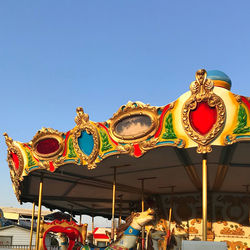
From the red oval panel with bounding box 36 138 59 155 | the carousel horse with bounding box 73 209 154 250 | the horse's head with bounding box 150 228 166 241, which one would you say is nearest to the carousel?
the red oval panel with bounding box 36 138 59 155

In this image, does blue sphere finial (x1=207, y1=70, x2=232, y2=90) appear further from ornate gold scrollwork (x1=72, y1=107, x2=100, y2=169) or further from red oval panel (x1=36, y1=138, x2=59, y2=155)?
red oval panel (x1=36, y1=138, x2=59, y2=155)

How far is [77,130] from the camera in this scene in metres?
8.81

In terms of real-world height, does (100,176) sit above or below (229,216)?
above

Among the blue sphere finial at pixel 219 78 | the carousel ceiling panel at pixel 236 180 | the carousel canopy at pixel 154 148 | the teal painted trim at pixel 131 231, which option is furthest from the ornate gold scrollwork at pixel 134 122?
the carousel ceiling panel at pixel 236 180

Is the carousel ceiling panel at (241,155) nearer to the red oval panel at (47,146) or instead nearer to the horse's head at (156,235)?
the horse's head at (156,235)

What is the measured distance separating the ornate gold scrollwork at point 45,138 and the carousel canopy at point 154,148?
3 centimetres

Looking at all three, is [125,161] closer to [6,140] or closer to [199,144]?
[199,144]

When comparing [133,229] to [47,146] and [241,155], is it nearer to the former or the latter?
[241,155]

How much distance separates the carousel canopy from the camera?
6.85 meters

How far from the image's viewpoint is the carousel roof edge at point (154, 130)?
22.2 feet

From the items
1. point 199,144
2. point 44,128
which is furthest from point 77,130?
point 199,144

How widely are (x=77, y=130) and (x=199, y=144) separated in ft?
11.0

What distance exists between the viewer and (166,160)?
916 cm

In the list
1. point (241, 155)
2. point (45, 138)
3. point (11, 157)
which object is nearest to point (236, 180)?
point (241, 155)
